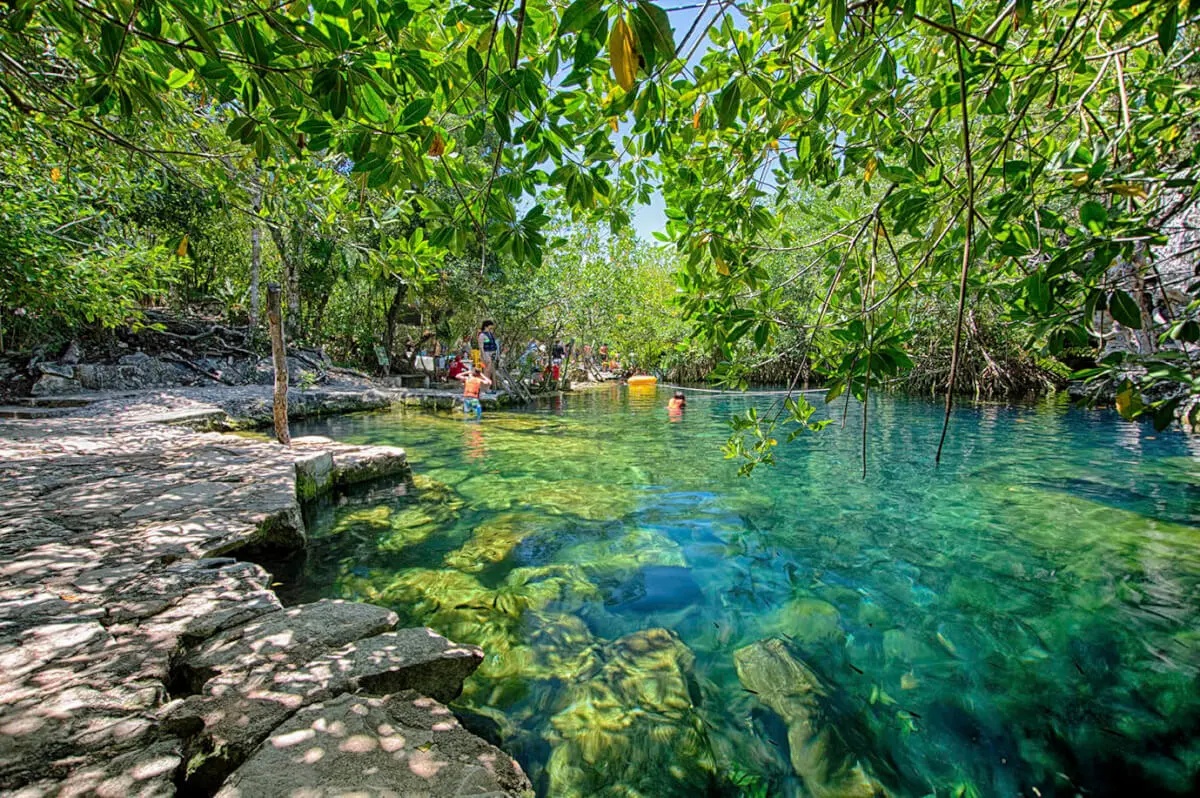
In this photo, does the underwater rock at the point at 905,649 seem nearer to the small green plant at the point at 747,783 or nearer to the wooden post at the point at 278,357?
the small green plant at the point at 747,783

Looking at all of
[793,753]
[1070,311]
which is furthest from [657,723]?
[1070,311]

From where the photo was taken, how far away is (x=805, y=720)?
2691 mm

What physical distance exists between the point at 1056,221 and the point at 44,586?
206 inches

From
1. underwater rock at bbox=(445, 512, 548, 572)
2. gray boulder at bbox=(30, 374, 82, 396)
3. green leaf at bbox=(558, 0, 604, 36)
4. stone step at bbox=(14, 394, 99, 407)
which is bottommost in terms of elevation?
underwater rock at bbox=(445, 512, 548, 572)

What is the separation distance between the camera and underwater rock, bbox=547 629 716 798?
91.4 inches

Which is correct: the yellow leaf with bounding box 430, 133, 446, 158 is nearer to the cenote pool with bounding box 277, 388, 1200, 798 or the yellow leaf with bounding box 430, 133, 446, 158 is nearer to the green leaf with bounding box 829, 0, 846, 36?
the green leaf with bounding box 829, 0, 846, 36

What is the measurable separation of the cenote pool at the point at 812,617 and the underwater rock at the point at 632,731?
0.04 feet

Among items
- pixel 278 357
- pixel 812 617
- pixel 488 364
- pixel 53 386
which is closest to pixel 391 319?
pixel 488 364

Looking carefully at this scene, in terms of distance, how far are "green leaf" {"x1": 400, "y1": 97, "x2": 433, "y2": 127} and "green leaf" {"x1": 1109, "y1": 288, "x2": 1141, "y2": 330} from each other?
2.45 metres

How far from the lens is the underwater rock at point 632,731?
7.61ft

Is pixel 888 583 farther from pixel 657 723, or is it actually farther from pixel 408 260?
pixel 408 260

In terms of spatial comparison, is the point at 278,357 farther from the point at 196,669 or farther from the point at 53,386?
the point at 53,386

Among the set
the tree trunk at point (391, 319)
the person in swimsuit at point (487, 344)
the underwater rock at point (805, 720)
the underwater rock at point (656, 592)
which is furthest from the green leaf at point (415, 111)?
the tree trunk at point (391, 319)

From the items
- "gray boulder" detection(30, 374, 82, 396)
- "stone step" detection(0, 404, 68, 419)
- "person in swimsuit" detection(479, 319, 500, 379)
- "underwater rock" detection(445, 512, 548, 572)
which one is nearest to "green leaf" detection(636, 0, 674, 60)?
"underwater rock" detection(445, 512, 548, 572)
